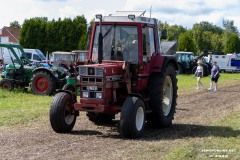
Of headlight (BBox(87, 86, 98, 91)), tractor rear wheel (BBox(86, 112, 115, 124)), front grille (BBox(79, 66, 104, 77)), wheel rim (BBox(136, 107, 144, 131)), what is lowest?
tractor rear wheel (BBox(86, 112, 115, 124))

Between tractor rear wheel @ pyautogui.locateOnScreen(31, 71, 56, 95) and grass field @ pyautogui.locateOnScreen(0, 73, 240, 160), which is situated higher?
tractor rear wheel @ pyautogui.locateOnScreen(31, 71, 56, 95)

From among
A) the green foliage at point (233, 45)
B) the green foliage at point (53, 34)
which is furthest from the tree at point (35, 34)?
the green foliage at point (233, 45)

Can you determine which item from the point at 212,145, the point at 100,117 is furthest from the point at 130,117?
the point at 100,117

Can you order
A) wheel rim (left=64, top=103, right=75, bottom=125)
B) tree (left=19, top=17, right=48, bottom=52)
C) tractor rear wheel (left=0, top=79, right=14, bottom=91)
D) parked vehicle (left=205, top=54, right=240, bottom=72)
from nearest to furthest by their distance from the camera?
1. wheel rim (left=64, top=103, right=75, bottom=125)
2. tractor rear wheel (left=0, top=79, right=14, bottom=91)
3. parked vehicle (left=205, top=54, right=240, bottom=72)
4. tree (left=19, top=17, right=48, bottom=52)

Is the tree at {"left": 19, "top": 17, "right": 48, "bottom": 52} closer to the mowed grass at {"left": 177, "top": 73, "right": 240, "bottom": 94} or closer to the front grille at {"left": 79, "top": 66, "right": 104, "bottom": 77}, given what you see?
the mowed grass at {"left": 177, "top": 73, "right": 240, "bottom": 94}

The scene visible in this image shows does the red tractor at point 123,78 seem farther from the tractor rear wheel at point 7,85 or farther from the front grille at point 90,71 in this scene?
the tractor rear wheel at point 7,85

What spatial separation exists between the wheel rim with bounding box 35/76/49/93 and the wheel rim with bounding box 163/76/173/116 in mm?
8262

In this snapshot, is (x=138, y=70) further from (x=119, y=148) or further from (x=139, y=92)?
(x=119, y=148)

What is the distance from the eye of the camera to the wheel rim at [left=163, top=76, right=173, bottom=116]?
36.6ft

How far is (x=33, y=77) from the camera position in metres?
18.7

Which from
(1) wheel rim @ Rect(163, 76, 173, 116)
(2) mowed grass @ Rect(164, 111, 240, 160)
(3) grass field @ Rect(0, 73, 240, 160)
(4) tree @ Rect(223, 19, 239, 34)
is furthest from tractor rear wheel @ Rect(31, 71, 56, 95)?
(4) tree @ Rect(223, 19, 239, 34)

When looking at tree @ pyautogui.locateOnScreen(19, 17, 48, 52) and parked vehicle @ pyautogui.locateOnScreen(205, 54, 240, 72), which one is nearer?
parked vehicle @ pyautogui.locateOnScreen(205, 54, 240, 72)

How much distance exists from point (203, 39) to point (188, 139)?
83.7m

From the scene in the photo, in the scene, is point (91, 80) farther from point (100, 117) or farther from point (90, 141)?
point (100, 117)
